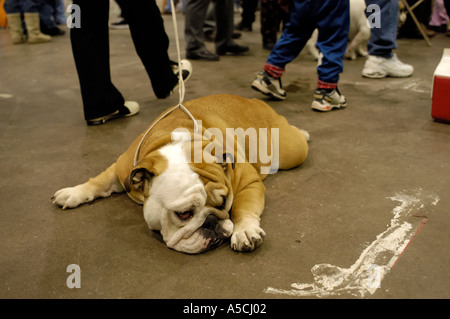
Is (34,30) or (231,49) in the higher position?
(34,30)

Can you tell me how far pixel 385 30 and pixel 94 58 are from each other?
9.73 ft

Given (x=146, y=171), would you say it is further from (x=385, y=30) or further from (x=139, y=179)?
(x=385, y=30)

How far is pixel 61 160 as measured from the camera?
9.78 feet

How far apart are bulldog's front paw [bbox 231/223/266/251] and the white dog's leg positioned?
833mm

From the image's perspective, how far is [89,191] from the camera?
2.43 meters

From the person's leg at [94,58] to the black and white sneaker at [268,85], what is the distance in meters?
1.28

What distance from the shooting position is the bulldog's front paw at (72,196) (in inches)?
93.8

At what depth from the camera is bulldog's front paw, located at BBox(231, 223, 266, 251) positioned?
1953mm

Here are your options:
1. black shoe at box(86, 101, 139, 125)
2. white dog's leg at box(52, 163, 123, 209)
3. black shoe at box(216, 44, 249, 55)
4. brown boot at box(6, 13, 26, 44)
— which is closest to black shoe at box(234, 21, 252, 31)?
black shoe at box(216, 44, 249, 55)

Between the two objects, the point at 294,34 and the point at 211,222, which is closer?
the point at 211,222

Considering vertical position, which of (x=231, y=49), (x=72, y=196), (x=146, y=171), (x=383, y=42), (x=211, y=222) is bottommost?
(x=231, y=49)

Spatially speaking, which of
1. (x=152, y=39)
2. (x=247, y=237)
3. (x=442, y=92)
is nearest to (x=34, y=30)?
(x=152, y=39)

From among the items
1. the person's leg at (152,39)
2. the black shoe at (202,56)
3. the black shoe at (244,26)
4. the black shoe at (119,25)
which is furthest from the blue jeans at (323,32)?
the black shoe at (119,25)
